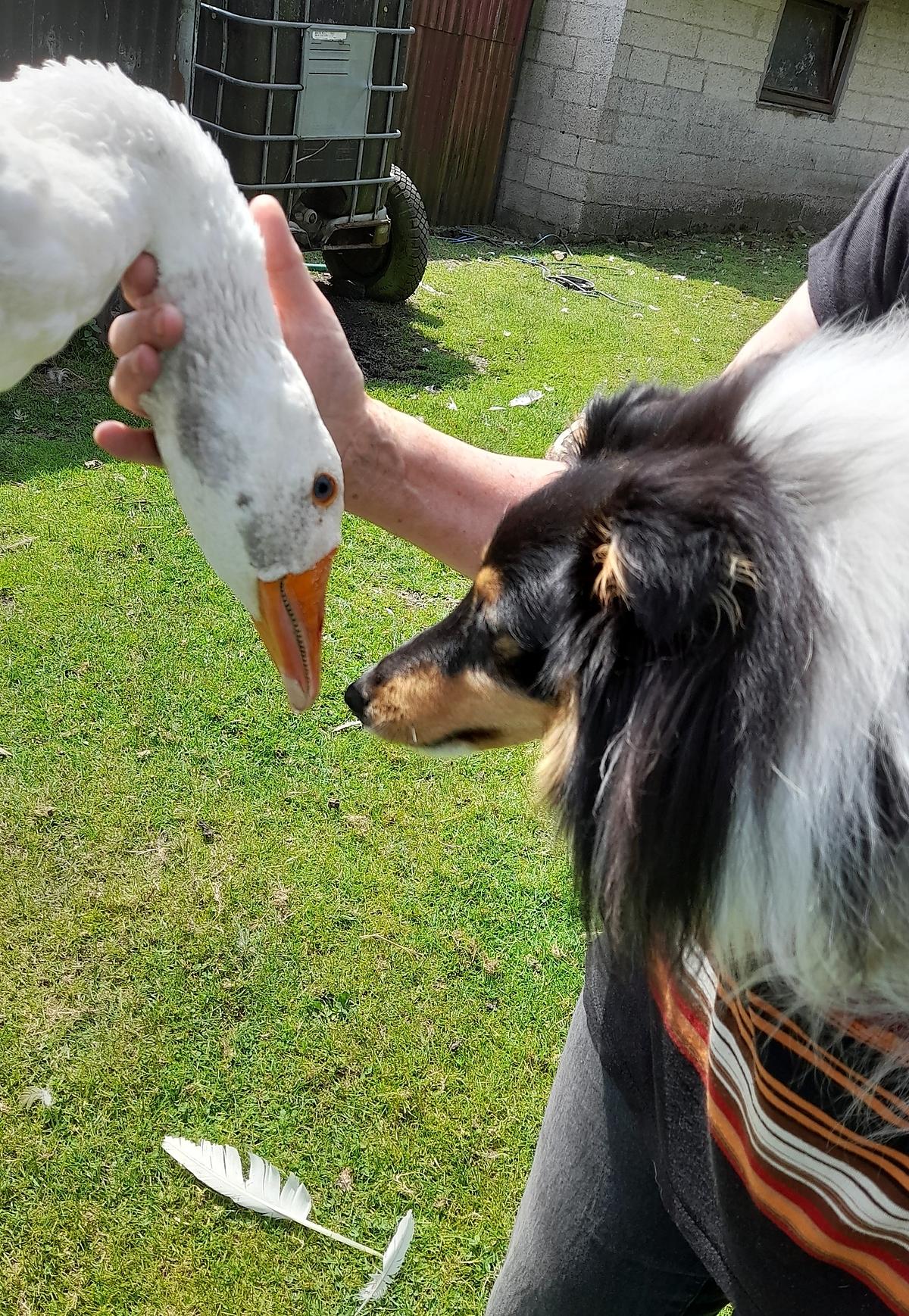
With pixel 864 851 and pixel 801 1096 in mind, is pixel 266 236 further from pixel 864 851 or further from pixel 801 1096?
pixel 801 1096

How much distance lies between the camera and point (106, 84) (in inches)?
68.1

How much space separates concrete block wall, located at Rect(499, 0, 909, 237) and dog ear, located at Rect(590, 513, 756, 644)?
12089 mm

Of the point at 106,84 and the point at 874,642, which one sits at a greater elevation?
the point at 106,84

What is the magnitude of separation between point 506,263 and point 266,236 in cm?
912

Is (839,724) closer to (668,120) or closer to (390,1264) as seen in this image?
(390,1264)

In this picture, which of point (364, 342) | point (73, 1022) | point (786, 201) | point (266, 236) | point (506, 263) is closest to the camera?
point (266, 236)

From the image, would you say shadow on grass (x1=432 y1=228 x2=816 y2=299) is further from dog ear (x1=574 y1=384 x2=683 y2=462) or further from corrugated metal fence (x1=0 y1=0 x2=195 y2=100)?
dog ear (x1=574 y1=384 x2=683 y2=462)

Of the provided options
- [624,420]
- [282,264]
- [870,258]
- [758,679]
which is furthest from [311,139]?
[758,679]

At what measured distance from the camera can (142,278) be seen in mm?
1871

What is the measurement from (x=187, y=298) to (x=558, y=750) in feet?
3.82

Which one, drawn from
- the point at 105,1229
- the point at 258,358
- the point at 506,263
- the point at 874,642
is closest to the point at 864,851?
the point at 874,642

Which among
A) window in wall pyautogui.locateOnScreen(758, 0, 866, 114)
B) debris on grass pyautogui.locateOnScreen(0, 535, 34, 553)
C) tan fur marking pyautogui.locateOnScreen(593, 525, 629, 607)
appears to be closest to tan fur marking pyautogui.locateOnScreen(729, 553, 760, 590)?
tan fur marking pyautogui.locateOnScreen(593, 525, 629, 607)

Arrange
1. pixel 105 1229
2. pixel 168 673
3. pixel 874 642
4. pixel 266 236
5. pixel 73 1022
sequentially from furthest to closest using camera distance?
1. pixel 168 673
2. pixel 73 1022
3. pixel 105 1229
4. pixel 266 236
5. pixel 874 642

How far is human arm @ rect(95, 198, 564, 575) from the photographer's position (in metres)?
2.08
